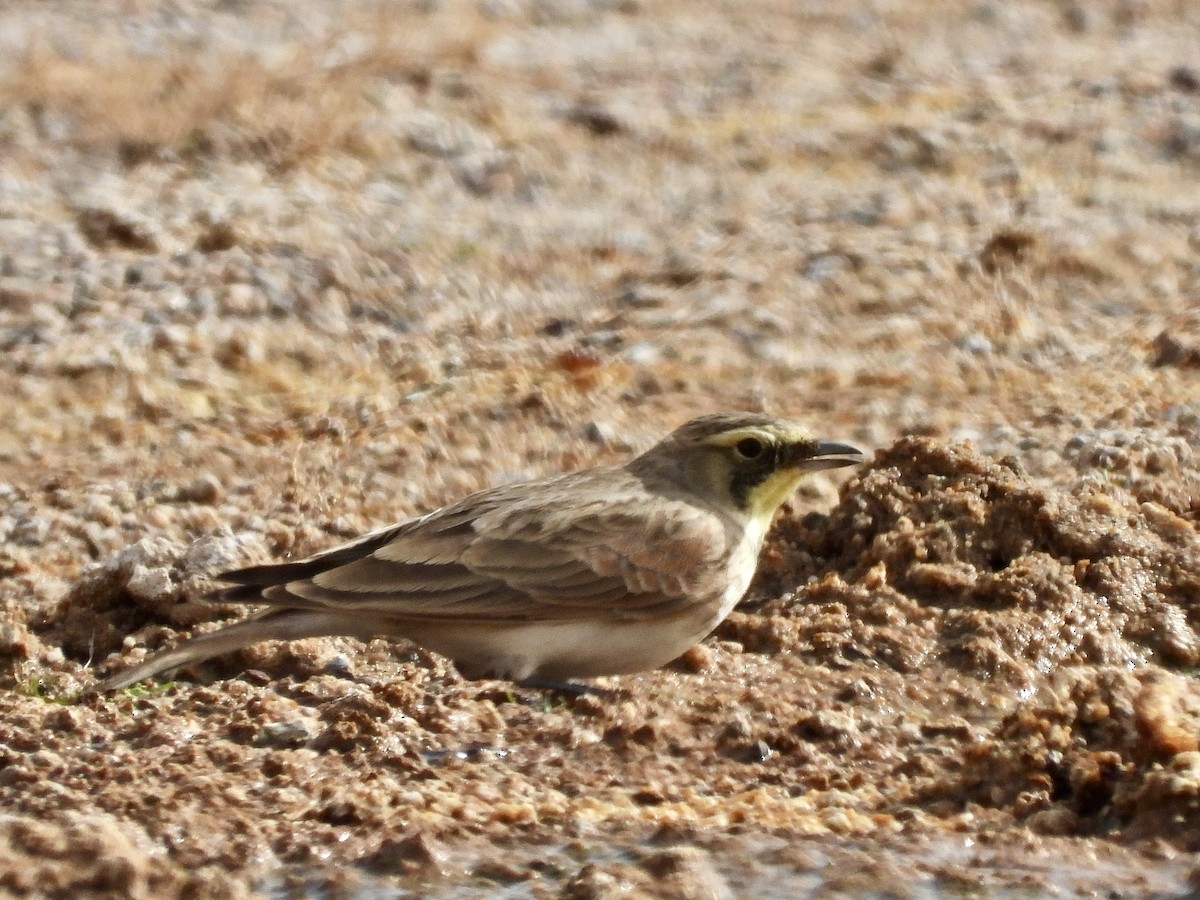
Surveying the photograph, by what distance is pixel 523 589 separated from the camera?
6.10 meters

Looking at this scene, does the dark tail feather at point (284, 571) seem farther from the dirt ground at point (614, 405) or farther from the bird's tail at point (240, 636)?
the dirt ground at point (614, 405)

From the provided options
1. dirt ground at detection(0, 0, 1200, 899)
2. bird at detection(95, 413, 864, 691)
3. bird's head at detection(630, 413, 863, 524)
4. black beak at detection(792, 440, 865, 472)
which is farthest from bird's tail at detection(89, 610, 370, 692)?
black beak at detection(792, 440, 865, 472)

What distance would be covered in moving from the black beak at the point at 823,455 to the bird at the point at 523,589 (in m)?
0.32

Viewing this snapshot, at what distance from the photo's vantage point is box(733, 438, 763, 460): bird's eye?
6.50 metres

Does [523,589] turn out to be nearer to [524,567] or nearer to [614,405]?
[524,567]

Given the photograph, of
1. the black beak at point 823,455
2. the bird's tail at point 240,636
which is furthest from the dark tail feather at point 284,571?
the black beak at point 823,455

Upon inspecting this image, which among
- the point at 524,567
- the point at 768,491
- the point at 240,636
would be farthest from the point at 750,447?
the point at 240,636

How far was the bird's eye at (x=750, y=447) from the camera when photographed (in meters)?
6.50

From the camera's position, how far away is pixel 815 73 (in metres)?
13.2

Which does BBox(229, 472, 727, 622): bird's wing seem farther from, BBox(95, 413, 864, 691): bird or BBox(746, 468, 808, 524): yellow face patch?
BBox(746, 468, 808, 524): yellow face patch

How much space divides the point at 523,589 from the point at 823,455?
109 centimetres

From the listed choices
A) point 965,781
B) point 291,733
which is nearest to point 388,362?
point 291,733

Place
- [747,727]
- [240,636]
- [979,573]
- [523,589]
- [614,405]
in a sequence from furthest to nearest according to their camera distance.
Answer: [614,405]
[979,573]
[523,589]
[240,636]
[747,727]

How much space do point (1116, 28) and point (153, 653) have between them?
10.2m
